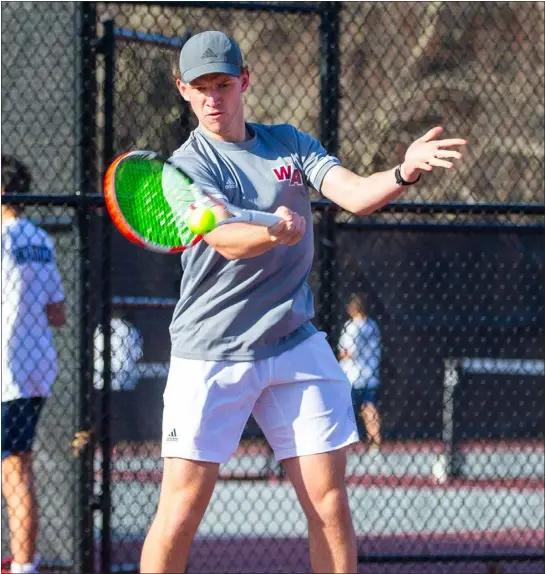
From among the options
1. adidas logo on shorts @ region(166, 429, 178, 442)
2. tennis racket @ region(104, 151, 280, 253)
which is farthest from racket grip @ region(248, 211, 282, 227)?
adidas logo on shorts @ region(166, 429, 178, 442)

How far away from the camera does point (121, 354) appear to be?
20.0ft

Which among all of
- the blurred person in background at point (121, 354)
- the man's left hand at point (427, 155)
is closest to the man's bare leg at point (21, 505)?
the blurred person in background at point (121, 354)

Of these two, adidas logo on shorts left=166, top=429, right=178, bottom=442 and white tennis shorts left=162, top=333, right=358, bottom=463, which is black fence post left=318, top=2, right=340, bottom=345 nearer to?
white tennis shorts left=162, top=333, right=358, bottom=463

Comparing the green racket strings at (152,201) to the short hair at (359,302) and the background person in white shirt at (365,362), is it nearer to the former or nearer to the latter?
the background person in white shirt at (365,362)

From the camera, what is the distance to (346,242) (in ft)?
29.2

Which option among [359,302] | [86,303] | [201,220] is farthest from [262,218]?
[359,302]

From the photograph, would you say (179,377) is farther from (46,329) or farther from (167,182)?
(46,329)

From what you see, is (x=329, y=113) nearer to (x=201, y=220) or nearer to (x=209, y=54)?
(x=209, y=54)

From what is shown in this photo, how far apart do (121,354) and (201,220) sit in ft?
10.1

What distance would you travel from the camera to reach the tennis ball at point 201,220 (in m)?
3.12

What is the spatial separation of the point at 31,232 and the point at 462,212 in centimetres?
169

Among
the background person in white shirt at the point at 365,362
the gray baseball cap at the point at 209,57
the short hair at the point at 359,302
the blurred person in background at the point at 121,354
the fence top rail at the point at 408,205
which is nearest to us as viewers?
the gray baseball cap at the point at 209,57

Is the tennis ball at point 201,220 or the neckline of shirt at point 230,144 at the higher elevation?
the neckline of shirt at point 230,144

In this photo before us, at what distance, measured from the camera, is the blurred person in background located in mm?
4801
